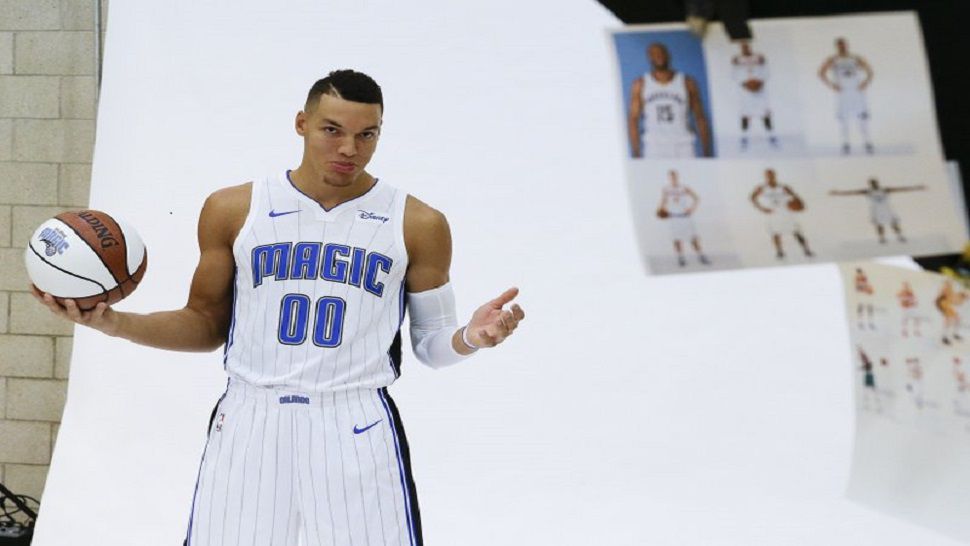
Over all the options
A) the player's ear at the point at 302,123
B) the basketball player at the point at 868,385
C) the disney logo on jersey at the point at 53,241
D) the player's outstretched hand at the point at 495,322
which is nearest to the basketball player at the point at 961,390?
the basketball player at the point at 868,385

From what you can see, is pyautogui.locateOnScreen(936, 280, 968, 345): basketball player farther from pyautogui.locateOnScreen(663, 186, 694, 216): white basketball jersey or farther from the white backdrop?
the white backdrop

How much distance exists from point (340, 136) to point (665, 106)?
0.97 metres

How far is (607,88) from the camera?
12.5ft

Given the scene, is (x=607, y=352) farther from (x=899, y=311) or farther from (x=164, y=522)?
(x=899, y=311)

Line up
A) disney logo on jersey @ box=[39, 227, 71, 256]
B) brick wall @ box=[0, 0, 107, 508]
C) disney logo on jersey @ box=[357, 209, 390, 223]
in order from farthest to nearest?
brick wall @ box=[0, 0, 107, 508] → disney logo on jersey @ box=[357, 209, 390, 223] → disney logo on jersey @ box=[39, 227, 71, 256]

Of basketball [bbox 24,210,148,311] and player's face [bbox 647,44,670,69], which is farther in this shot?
basketball [bbox 24,210,148,311]

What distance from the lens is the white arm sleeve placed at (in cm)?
237

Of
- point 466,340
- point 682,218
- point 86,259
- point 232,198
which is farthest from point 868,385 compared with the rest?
point 86,259

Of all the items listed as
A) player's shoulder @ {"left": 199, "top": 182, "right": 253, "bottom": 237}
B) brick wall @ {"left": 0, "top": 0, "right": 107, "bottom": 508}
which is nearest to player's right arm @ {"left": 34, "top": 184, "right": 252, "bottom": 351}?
player's shoulder @ {"left": 199, "top": 182, "right": 253, "bottom": 237}

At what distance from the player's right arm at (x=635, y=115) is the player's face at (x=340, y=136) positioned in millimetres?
914

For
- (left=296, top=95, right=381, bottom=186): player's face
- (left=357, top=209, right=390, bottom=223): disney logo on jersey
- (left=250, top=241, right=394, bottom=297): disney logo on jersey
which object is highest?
(left=296, top=95, right=381, bottom=186): player's face

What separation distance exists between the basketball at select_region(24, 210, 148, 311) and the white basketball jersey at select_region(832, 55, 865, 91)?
1397 mm

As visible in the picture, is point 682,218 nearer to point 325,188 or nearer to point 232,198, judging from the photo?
point 325,188

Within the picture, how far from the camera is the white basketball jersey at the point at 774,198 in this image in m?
1.43
